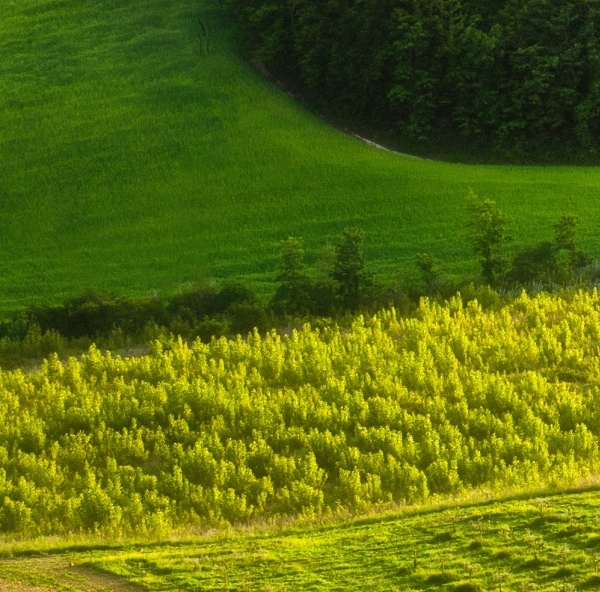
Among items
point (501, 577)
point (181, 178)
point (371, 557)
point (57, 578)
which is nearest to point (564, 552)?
point (501, 577)

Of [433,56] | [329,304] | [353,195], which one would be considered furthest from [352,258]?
[433,56]

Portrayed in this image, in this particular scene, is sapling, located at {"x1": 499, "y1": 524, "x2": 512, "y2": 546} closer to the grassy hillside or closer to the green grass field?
the green grass field

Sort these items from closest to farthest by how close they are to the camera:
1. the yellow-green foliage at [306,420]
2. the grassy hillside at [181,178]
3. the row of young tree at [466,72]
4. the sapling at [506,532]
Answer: the sapling at [506,532] < the yellow-green foliage at [306,420] < the grassy hillside at [181,178] < the row of young tree at [466,72]

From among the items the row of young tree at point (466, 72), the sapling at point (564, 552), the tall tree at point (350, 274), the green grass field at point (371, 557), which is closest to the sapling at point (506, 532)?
the green grass field at point (371, 557)

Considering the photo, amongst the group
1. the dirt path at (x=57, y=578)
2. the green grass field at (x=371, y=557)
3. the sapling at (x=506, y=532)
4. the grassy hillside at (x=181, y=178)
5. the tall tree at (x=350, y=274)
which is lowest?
the dirt path at (x=57, y=578)

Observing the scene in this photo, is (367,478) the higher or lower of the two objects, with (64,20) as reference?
lower

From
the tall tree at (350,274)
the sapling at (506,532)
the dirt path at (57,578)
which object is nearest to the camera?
the dirt path at (57,578)

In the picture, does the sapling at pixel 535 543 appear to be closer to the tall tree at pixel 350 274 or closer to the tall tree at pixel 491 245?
the tall tree at pixel 350 274

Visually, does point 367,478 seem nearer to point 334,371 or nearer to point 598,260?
point 334,371
